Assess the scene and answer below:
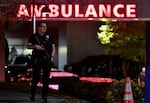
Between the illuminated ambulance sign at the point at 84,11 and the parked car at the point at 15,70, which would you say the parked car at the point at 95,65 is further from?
the illuminated ambulance sign at the point at 84,11

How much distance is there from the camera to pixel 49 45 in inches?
444

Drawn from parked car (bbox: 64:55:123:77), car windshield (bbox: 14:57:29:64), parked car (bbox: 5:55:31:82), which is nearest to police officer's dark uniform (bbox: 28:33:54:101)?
parked car (bbox: 5:55:31:82)

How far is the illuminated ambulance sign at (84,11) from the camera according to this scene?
997 centimetres

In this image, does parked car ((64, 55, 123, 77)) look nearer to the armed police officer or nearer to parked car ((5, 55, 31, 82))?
parked car ((5, 55, 31, 82))

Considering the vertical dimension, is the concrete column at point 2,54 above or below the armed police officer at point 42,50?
below

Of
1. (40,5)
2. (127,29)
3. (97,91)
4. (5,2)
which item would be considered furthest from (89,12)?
(127,29)

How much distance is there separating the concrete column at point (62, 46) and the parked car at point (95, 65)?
1.22 meters

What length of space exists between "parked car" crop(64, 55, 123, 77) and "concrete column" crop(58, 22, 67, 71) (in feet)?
4.01

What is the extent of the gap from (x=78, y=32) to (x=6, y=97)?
23.6m

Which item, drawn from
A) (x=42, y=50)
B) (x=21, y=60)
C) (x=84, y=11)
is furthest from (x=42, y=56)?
(x=21, y=60)

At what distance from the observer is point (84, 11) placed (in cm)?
1005

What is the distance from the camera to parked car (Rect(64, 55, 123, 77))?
29630mm

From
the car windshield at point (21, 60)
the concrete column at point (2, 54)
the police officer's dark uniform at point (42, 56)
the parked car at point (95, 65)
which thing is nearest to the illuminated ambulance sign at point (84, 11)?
the police officer's dark uniform at point (42, 56)

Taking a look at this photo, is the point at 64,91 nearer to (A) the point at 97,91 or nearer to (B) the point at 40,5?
(A) the point at 97,91
